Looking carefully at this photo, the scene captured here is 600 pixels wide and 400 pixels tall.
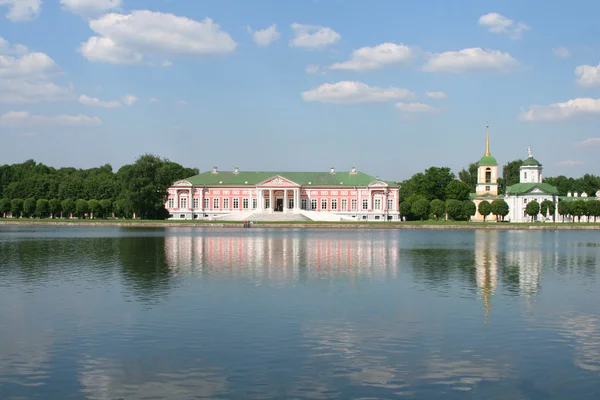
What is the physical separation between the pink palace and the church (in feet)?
55.4

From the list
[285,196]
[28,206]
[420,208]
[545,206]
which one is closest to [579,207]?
[545,206]

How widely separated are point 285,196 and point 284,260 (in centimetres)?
5833

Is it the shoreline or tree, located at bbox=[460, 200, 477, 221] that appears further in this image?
tree, located at bbox=[460, 200, 477, 221]

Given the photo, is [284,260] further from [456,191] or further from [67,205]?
[67,205]

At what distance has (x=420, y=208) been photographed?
80.7m

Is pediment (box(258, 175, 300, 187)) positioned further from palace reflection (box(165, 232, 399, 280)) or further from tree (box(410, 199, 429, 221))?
palace reflection (box(165, 232, 399, 280))

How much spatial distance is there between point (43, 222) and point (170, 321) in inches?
2556

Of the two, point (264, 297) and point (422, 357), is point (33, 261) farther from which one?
point (422, 357)

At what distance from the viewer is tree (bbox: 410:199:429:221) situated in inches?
3174

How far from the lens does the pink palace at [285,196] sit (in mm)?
85375

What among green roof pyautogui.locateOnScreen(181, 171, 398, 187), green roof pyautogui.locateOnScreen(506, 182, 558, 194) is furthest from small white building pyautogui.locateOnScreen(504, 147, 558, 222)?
green roof pyautogui.locateOnScreen(181, 171, 398, 187)

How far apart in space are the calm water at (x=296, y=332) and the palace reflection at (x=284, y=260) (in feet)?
0.79

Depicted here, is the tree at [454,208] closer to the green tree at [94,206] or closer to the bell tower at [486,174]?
the bell tower at [486,174]

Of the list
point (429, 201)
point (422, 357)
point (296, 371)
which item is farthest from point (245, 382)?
point (429, 201)
